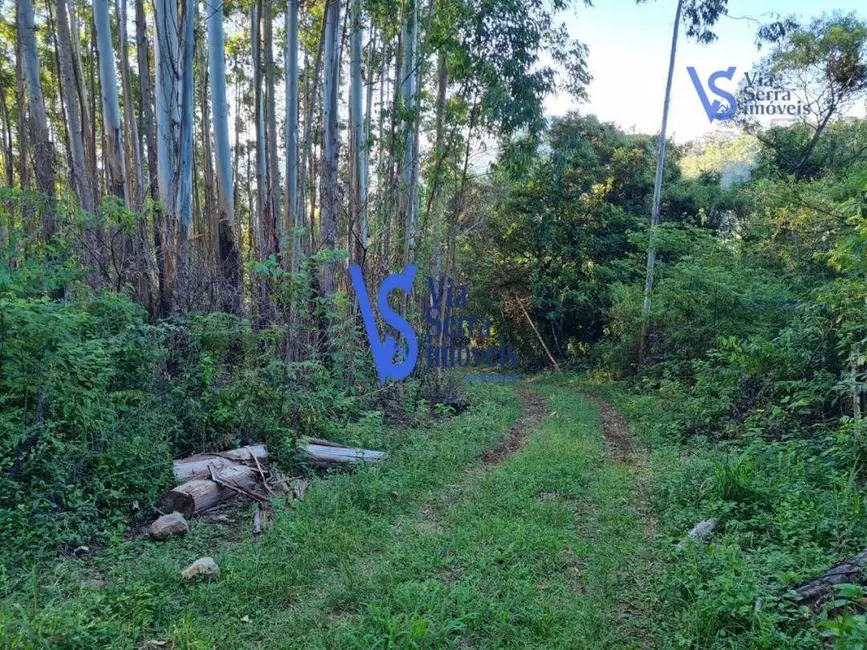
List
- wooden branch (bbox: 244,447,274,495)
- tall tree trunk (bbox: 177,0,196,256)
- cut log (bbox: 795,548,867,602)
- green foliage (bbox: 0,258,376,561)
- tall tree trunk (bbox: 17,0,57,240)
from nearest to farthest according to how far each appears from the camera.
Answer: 1. cut log (bbox: 795,548,867,602)
2. green foliage (bbox: 0,258,376,561)
3. wooden branch (bbox: 244,447,274,495)
4. tall tree trunk (bbox: 17,0,57,240)
5. tall tree trunk (bbox: 177,0,196,256)

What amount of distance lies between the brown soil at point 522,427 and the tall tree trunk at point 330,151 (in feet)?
10.4

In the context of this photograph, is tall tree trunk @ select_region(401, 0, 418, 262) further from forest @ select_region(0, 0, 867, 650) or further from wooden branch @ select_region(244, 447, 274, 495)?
wooden branch @ select_region(244, 447, 274, 495)

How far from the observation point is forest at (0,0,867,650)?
106 inches

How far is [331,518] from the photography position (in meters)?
3.82

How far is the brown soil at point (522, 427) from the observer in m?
6.04

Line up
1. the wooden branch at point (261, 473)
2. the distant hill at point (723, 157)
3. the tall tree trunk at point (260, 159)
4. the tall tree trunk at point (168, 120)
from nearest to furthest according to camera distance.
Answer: the wooden branch at point (261, 473), the tall tree trunk at point (168, 120), the tall tree trunk at point (260, 159), the distant hill at point (723, 157)

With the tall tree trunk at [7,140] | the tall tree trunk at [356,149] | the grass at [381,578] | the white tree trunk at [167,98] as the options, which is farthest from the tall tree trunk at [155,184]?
the tall tree trunk at [7,140]

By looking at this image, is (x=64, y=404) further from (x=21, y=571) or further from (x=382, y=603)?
(x=382, y=603)

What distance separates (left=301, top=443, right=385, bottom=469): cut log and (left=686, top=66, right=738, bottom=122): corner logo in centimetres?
1122

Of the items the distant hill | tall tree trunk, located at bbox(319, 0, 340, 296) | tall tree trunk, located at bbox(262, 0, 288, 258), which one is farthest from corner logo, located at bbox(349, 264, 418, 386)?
the distant hill

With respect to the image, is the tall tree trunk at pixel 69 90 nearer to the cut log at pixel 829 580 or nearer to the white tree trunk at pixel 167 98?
the white tree trunk at pixel 167 98

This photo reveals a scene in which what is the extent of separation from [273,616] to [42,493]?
1.91m

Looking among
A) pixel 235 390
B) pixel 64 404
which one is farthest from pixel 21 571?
pixel 235 390

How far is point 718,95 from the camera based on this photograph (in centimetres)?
1180
